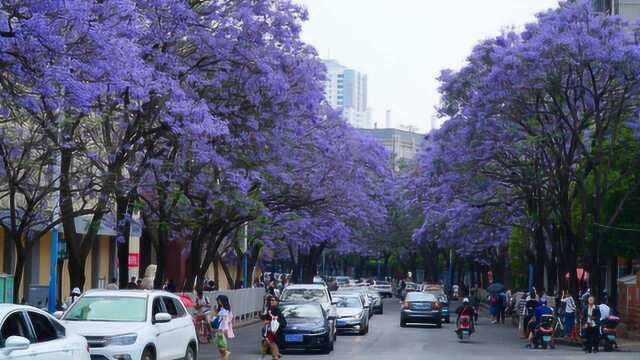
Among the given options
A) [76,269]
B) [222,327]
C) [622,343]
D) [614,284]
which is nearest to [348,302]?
[622,343]

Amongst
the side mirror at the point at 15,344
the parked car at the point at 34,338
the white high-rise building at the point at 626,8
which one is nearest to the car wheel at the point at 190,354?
the parked car at the point at 34,338

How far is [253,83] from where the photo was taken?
27969mm

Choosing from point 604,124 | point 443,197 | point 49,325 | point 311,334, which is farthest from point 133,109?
point 443,197

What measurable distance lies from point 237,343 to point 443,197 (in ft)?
46.8

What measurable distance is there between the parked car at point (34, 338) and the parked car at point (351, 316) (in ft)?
80.9

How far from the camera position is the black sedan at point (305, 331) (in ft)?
94.2

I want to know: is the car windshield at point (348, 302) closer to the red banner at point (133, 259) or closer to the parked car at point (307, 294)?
the parked car at point (307, 294)

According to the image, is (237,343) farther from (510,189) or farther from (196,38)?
(510,189)

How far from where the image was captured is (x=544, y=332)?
34188 millimetres

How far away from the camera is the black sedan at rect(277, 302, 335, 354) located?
2872 cm

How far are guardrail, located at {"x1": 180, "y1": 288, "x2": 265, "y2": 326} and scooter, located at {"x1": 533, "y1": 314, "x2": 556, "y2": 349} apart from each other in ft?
42.1

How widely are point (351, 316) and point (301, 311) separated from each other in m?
9.23

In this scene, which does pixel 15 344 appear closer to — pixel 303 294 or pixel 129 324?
pixel 129 324

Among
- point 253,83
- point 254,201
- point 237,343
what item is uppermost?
point 253,83
